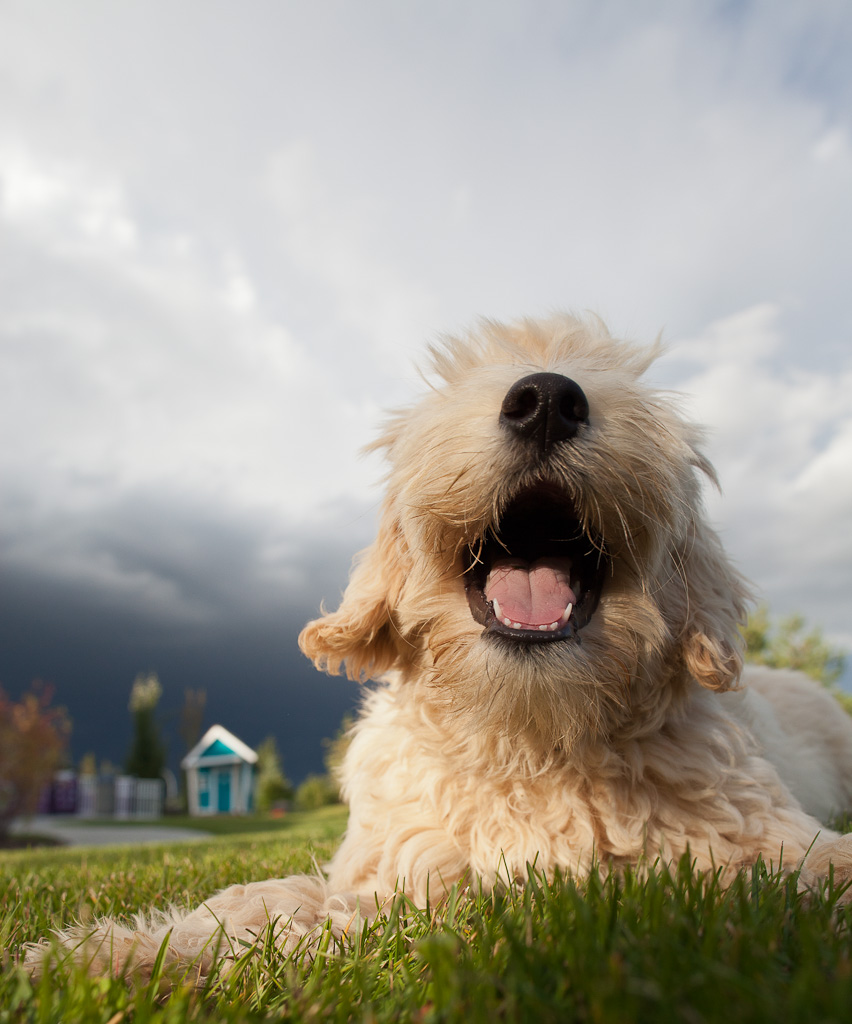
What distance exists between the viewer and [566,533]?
2.60 meters

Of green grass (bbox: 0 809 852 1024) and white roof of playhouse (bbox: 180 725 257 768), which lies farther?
white roof of playhouse (bbox: 180 725 257 768)

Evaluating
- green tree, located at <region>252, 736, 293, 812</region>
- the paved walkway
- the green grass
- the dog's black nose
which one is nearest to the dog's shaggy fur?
the dog's black nose

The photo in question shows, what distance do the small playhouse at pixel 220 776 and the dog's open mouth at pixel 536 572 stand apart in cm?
4050

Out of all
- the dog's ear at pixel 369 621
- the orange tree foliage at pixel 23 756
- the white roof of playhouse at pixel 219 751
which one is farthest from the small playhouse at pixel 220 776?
the dog's ear at pixel 369 621

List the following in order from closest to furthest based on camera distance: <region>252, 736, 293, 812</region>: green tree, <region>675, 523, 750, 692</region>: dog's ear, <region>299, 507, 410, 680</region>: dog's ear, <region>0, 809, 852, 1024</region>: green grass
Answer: <region>0, 809, 852, 1024</region>: green grass
<region>675, 523, 750, 692</region>: dog's ear
<region>299, 507, 410, 680</region>: dog's ear
<region>252, 736, 293, 812</region>: green tree

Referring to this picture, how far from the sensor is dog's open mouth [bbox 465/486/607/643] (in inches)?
96.4

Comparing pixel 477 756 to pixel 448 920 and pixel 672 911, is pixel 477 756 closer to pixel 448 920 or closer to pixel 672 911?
pixel 448 920

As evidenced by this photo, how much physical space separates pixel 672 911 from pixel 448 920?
2.20 ft

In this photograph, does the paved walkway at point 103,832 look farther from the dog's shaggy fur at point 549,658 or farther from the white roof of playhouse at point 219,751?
the dog's shaggy fur at point 549,658

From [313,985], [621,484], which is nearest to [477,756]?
[621,484]

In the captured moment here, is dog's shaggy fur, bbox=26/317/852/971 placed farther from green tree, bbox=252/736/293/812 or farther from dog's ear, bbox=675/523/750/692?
green tree, bbox=252/736/293/812

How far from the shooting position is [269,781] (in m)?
37.5

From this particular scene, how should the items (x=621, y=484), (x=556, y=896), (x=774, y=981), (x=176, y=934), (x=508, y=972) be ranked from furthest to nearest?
(x=621, y=484) < (x=176, y=934) < (x=556, y=896) < (x=508, y=972) < (x=774, y=981)

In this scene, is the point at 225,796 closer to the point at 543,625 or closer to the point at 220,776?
the point at 220,776
